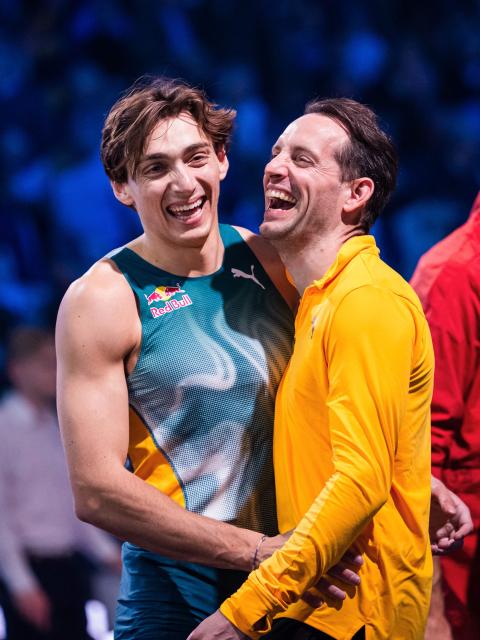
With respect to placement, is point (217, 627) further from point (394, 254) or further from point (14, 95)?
point (14, 95)

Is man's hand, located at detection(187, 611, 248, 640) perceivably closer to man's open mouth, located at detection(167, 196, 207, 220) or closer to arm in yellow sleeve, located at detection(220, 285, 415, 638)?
arm in yellow sleeve, located at detection(220, 285, 415, 638)

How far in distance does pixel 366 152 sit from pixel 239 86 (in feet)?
8.53

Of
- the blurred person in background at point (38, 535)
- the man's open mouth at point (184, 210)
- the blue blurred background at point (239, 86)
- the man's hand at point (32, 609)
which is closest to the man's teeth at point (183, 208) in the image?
the man's open mouth at point (184, 210)

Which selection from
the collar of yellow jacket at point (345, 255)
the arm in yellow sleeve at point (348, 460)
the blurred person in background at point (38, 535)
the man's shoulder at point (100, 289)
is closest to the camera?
the arm in yellow sleeve at point (348, 460)

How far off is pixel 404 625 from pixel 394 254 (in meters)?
2.80

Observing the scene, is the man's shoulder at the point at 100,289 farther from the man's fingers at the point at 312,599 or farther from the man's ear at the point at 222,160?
the man's fingers at the point at 312,599

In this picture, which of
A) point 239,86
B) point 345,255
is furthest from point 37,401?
point 345,255

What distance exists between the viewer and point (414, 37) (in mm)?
4891

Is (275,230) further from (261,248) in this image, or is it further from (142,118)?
(142,118)

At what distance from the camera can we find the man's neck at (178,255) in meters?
2.32

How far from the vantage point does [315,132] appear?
7.45ft

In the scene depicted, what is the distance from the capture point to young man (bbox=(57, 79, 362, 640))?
6.96 ft

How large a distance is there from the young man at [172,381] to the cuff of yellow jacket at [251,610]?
8.4 inches

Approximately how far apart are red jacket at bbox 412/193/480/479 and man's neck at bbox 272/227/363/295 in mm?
392
